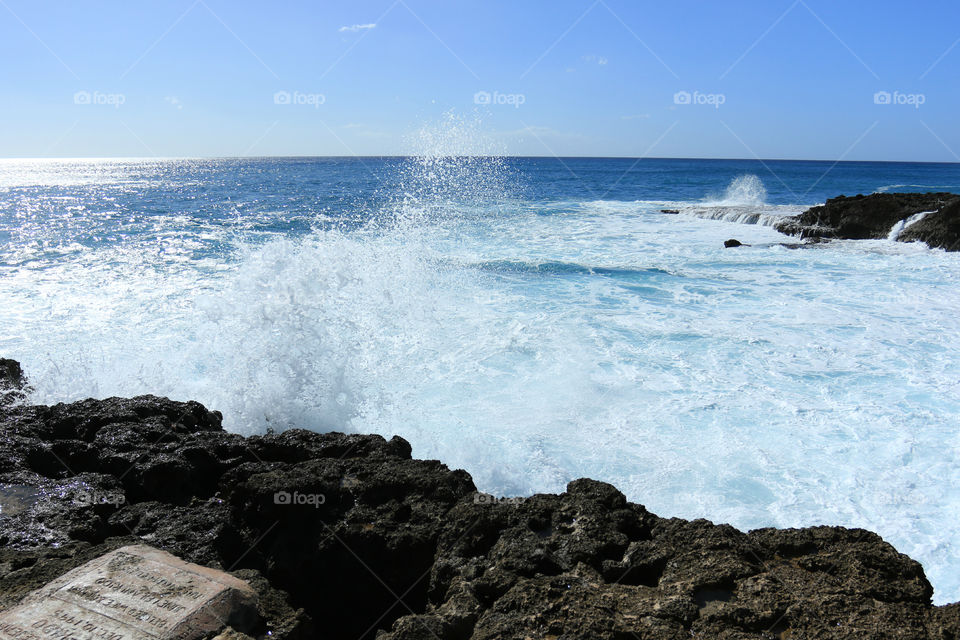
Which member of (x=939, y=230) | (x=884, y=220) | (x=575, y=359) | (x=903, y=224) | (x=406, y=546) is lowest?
(x=406, y=546)

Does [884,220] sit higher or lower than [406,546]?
higher

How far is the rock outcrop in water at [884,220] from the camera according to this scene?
18312mm
